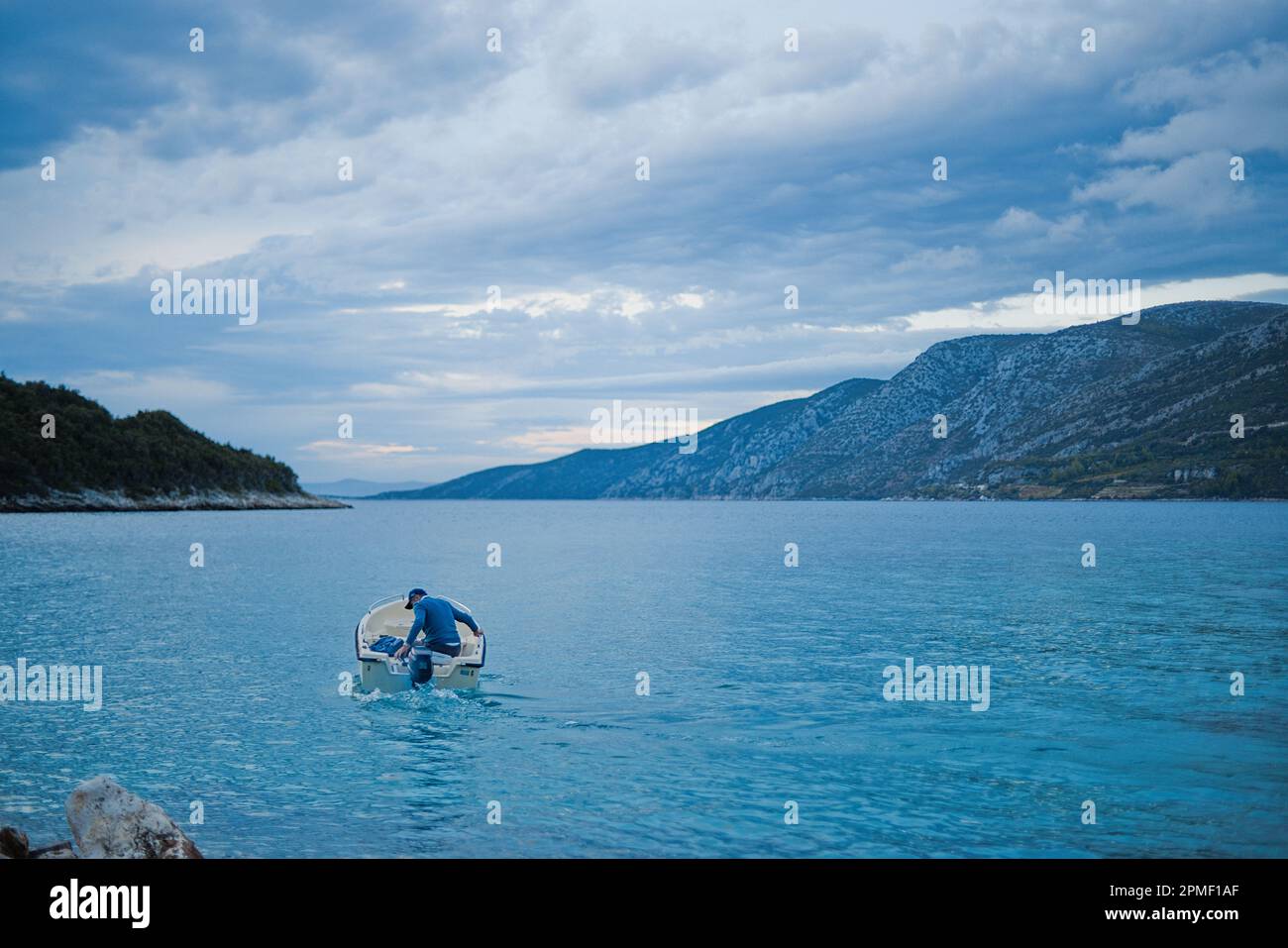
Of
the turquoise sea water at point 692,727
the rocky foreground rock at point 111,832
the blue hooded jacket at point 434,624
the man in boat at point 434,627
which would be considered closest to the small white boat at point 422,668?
the man in boat at point 434,627

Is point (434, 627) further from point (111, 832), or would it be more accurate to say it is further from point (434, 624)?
point (111, 832)

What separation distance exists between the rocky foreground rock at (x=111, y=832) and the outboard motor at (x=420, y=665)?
492 inches

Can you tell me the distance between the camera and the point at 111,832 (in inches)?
492

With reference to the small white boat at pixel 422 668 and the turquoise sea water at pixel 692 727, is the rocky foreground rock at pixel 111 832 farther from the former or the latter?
the small white boat at pixel 422 668

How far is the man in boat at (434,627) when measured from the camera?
25.5 meters

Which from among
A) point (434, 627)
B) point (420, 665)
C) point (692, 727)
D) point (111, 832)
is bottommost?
point (692, 727)

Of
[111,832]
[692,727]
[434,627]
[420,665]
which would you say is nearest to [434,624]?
[434,627]

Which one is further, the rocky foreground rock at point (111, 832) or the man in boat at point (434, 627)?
the man in boat at point (434, 627)

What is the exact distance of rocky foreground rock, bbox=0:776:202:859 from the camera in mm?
12398

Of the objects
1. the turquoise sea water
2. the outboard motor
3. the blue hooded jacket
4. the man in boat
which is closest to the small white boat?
the outboard motor

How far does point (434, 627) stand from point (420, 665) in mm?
1058

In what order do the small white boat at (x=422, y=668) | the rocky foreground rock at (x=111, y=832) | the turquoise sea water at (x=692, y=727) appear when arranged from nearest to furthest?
the rocky foreground rock at (x=111, y=832), the turquoise sea water at (x=692, y=727), the small white boat at (x=422, y=668)
